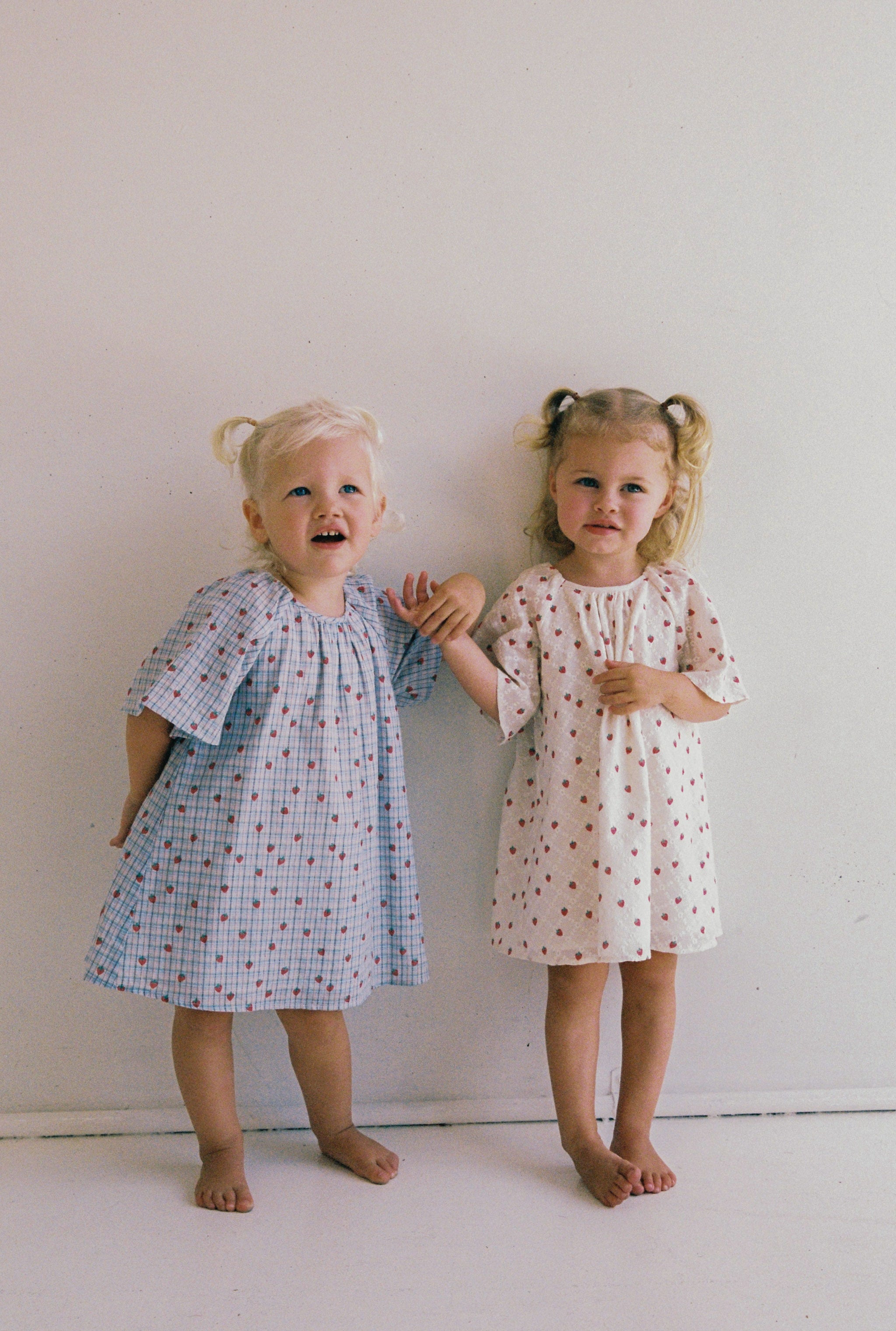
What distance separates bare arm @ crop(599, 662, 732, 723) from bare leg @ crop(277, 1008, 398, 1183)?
53cm

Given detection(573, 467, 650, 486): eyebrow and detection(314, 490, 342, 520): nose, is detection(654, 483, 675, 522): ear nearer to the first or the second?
detection(573, 467, 650, 486): eyebrow

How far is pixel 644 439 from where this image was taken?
4.20ft

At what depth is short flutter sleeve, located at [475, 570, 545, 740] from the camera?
4.29 ft

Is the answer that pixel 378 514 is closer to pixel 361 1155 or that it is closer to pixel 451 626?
pixel 451 626

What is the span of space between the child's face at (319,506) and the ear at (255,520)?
0.01m

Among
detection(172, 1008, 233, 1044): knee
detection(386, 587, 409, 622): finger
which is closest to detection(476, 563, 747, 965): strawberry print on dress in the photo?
detection(386, 587, 409, 622): finger

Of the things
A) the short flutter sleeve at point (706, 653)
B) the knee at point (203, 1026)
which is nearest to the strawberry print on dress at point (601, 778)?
the short flutter sleeve at point (706, 653)

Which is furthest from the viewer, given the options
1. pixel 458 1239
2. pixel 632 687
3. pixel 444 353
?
pixel 444 353

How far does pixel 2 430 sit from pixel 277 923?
730 millimetres

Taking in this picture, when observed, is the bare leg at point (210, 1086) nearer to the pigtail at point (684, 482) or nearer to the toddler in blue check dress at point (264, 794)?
the toddler in blue check dress at point (264, 794)

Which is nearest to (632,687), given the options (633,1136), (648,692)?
(648,692)

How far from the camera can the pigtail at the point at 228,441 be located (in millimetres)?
1274

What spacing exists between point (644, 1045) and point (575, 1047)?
91 millimetres

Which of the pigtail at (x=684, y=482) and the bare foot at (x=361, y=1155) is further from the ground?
the pigtail at (x=684, y=482)
